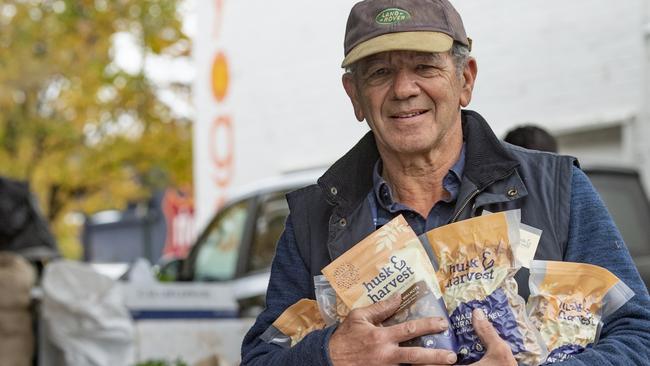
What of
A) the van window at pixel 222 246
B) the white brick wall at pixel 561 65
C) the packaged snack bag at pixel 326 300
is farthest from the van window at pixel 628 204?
the packaged snack bag at pixel 326 300

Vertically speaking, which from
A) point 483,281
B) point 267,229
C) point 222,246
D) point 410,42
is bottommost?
point 222,246

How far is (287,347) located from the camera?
8.94 ft

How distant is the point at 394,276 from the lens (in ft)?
8.05

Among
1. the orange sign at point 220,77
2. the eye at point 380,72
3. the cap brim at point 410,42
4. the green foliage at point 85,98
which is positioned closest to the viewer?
the cap brim at point 410,42

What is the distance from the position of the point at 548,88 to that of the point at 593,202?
20.3 ft

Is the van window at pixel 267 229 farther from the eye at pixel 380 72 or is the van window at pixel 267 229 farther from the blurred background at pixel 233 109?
the eye at pixel 380 72

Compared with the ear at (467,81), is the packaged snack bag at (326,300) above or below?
below

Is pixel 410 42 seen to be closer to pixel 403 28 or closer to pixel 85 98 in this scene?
pixel 403 28

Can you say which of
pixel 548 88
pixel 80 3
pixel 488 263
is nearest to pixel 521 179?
pixel 488 263

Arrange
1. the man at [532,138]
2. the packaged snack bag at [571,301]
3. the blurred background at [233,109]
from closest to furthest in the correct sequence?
the packaged snack bag at [571,301] → the man at [532,138] → the blurred background at [233,109]

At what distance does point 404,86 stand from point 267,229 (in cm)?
539

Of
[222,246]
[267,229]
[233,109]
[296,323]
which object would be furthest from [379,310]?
[233,109]

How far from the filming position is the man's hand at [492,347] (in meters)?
2.31

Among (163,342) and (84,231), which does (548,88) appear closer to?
(163,342)
